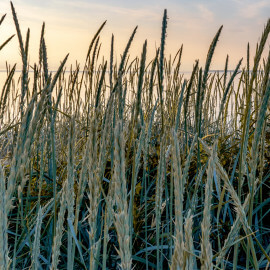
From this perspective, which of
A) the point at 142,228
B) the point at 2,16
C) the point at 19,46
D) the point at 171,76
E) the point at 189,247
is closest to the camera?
the point at 189,247

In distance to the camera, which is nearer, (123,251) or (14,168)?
(123,251)

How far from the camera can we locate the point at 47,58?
1072 mm

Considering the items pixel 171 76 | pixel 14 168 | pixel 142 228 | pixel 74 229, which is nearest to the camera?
pixel 14 168

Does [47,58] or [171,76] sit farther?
[171,76]

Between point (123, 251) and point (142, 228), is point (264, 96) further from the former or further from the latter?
point (142, 228)

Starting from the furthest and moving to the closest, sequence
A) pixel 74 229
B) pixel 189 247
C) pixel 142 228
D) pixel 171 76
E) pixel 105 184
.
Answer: pixel 171 76, pixel 105 184, pixel 142 228, pixel 74 229, pixel 189 247

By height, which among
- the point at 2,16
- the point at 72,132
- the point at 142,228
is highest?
the point at 2,16

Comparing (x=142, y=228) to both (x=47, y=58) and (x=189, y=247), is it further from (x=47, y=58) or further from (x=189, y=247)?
(x=189, y=247)

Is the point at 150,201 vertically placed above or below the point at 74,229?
below

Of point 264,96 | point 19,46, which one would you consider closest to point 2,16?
point 19,46

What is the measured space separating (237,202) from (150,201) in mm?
1100

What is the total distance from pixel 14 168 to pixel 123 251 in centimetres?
26

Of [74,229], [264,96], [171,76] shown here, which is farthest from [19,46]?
[171,76]

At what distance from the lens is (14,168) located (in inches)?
26.0
